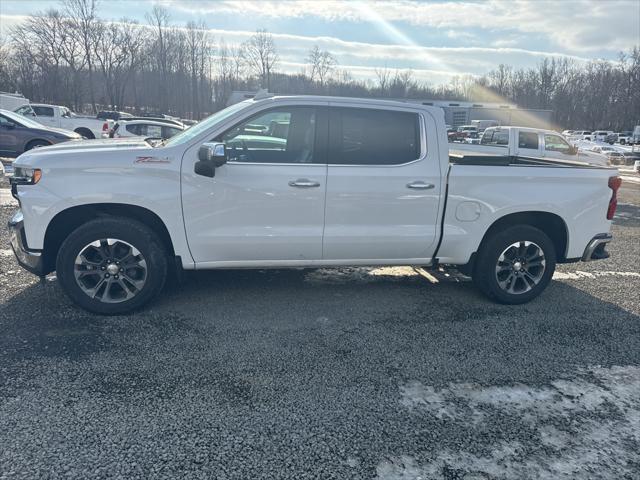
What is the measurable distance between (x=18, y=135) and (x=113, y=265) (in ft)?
39.1

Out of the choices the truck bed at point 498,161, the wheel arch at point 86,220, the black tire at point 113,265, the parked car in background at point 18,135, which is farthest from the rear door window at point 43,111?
the truck bed at point 498,161

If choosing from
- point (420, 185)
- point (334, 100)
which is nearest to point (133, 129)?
point (334, 100)

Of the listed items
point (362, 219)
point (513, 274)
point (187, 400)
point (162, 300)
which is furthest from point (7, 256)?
point (513, 274)

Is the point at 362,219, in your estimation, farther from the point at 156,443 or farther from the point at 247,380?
the point at 156,443

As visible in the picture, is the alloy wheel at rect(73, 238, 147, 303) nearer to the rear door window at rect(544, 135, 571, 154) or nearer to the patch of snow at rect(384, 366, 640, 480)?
the patch of snow at rect(384, 366, 640, 480)

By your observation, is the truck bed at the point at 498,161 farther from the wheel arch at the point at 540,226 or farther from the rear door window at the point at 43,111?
the rear door window at the point at 43,111

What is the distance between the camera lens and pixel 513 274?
15.8 ft

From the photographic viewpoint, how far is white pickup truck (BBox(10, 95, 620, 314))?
394cm

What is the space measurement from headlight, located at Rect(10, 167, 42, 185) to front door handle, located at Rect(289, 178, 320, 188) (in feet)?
6.82

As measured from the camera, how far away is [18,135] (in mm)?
13305

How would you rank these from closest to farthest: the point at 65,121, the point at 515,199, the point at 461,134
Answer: the point at 515,199 → the point at 65,121 → the point at 461,134

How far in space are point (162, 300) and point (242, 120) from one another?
193cm

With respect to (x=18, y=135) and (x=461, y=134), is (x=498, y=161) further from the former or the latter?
(x=461, y=134)

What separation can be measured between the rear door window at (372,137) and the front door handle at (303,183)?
11.0 inches
